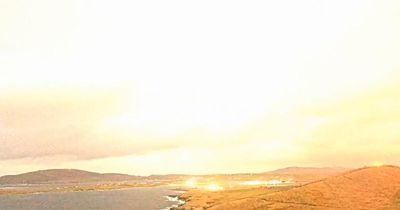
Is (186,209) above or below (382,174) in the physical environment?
below

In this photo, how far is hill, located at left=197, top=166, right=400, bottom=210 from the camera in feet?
376

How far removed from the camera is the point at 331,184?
13250cm

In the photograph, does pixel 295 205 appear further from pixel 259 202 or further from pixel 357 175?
pixel 357 175

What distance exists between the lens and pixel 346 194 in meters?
123

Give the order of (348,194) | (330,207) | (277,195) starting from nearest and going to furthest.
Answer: (330,207), (348,194), (277,195)

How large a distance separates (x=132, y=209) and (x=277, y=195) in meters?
59.4

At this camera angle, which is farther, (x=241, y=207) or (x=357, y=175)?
(x=357, y=175)

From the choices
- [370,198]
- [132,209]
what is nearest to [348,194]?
[370,198]

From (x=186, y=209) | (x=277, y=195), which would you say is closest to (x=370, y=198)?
(x=277, y=195)

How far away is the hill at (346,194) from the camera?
114750mm

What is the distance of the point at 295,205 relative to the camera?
118938 millimetres

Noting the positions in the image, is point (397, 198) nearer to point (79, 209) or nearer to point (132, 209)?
point (132, 209)

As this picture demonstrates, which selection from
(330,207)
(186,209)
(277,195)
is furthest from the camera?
(186,209)

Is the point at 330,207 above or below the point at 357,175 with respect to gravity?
below
